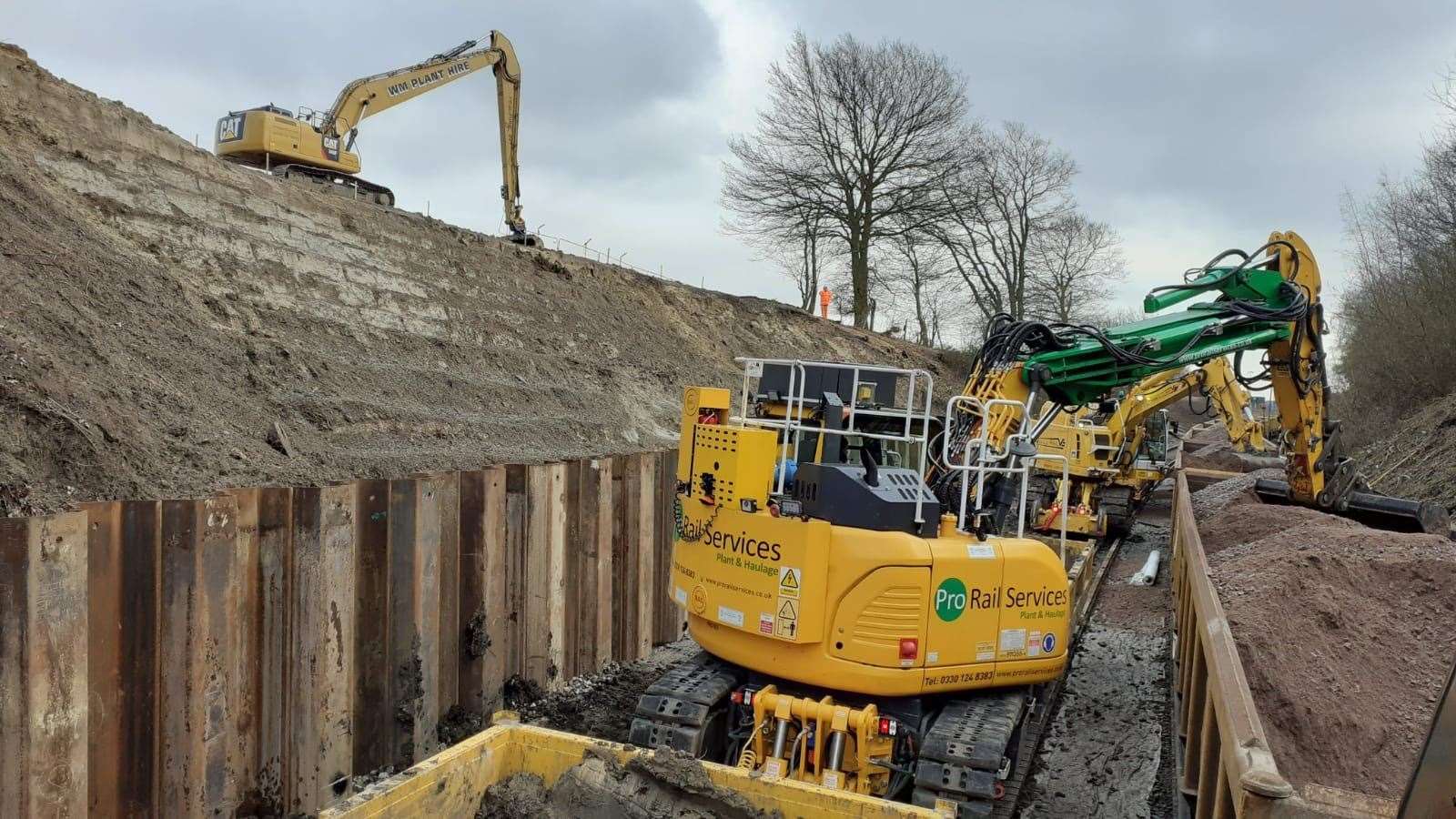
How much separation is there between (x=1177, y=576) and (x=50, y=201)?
1235 centimetres

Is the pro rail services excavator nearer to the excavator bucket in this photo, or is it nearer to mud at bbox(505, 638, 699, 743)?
mud at bbox(505, 638, 699, 743)

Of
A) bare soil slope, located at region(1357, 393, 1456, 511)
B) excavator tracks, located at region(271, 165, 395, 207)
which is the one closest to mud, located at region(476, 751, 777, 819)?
bare soil slope, located at region(1357, 393, 1456, 511)

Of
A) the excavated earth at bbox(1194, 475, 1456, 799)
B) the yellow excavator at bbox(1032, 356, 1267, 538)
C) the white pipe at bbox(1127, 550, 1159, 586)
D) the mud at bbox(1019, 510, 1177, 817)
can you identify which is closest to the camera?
the excavated earth at bbox(1194, 475, 1456, 799)

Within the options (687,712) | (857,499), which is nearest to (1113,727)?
(857,499)

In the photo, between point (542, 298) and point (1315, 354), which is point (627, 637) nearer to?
point (1315, 354)

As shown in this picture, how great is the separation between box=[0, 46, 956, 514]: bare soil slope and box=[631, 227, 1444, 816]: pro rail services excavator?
12.1ft

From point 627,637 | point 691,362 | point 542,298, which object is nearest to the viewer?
point 627,637

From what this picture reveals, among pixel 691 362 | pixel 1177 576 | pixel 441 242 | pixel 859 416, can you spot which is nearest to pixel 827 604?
pixel 859 416

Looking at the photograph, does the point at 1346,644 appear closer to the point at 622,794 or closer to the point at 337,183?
the point at 622,794

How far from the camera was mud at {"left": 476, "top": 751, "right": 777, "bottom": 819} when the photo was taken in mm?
4441

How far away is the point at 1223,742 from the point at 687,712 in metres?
2.92

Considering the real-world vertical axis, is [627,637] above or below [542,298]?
below

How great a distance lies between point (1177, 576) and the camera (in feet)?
32.1

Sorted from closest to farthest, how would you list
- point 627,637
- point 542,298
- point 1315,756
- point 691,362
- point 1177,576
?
point 1315,756 → point 627,637 → point 1177,576 → point 542,298 → point 691,362
